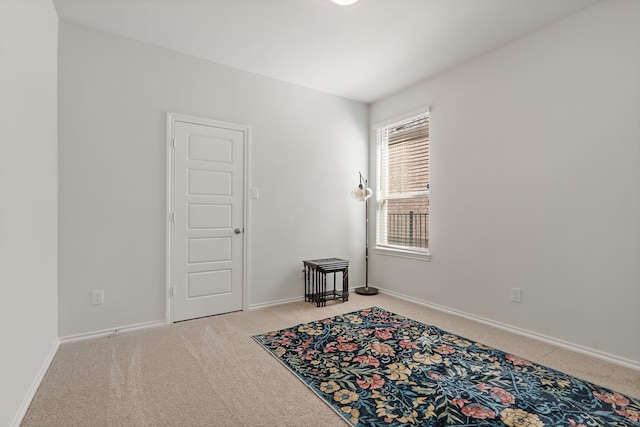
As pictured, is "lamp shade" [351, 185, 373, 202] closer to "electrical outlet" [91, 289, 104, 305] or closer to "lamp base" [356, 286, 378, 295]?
"lamp base" [356, 286, 378, 295]

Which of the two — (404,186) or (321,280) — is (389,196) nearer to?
(404,186)

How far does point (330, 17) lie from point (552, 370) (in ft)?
10.3

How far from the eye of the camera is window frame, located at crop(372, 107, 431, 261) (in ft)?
12.7

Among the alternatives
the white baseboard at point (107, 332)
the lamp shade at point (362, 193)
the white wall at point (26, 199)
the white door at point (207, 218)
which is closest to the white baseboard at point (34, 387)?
the white wall at point (26, 199)

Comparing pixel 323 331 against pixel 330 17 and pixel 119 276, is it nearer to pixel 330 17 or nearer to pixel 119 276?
pixel 119 276

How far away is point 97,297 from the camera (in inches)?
111

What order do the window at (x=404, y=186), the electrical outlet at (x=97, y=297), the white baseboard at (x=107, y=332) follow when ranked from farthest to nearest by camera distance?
1. the window at (x=404, y=186)
2. the electrical outlet at (x=97, y=297)
3. the white baseboard at (x=107, y=332)

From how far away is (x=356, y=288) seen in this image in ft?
14.8

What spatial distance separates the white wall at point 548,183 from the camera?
234cm

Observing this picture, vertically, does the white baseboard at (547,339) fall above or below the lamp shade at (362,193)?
below

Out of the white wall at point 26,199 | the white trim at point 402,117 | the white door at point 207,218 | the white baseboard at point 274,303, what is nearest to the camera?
the white wall at point 26,199

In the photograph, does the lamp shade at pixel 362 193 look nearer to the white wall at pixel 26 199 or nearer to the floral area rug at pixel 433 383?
the floral area rug at pixel 433 383

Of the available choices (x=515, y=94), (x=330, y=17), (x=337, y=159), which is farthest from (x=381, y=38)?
(x=337, y=159)

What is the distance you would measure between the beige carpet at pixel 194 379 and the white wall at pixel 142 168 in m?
0.52
